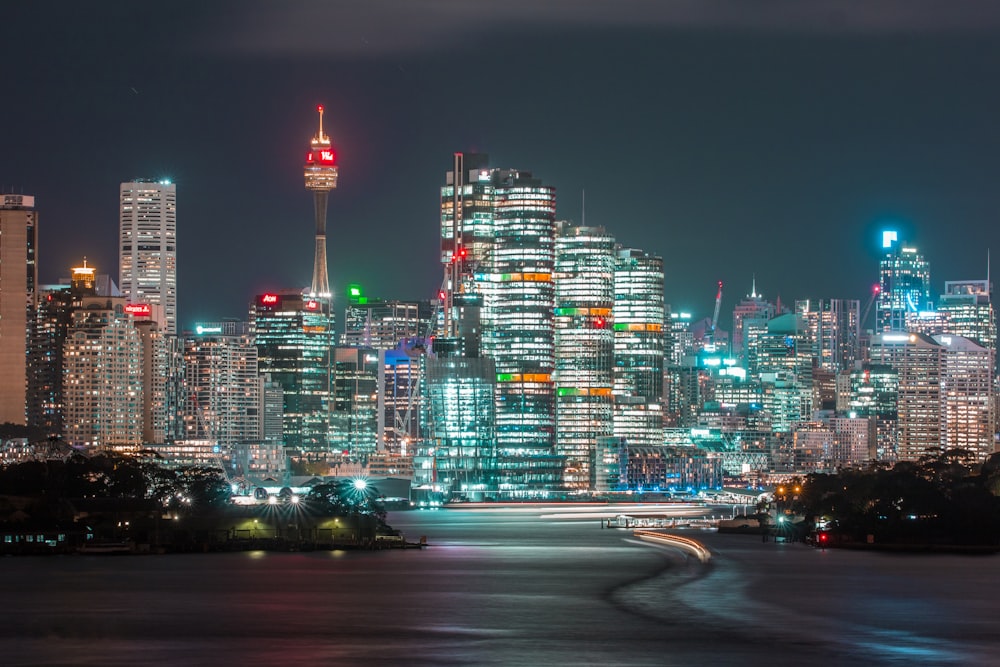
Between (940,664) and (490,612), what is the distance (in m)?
25.5

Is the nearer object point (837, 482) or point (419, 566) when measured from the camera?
point (419, 566)

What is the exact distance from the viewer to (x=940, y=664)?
216 ft

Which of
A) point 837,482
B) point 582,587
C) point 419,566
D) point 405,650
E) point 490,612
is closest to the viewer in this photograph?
point 405,650

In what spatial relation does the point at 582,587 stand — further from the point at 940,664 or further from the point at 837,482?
the point at 837,482

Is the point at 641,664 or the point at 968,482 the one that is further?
the point at 968,482

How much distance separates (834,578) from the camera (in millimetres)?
106812

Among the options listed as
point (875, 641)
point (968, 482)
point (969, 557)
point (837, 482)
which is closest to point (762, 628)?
point (875, 641)

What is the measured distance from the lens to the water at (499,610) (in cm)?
6881

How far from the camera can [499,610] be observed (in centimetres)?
8638

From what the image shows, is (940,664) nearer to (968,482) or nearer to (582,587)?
(582,587)

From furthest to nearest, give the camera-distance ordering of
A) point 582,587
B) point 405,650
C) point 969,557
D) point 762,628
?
1. point 969,557
2. point 582,587
3. point 762,628
4. point 405,650

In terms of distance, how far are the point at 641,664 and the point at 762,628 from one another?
14.1 m

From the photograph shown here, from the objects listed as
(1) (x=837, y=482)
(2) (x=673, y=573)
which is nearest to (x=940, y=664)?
(2) (x=673, y=573)

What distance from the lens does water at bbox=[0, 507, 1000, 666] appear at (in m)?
68.8
